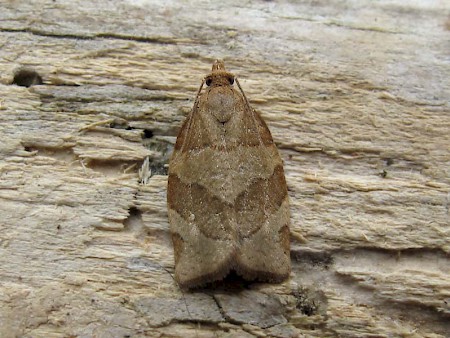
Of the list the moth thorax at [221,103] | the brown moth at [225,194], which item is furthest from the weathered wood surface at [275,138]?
the moth thorax at [221,103]

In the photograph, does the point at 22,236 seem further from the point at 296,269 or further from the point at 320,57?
the point at 320,57

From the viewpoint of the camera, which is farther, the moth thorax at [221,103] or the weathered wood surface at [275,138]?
the moth thorax at [221,103]

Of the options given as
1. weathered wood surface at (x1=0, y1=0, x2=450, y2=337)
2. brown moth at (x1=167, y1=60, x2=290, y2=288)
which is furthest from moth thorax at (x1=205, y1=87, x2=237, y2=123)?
weathered wood surface at (x1=0, y1=0, x2=450, y2=337)

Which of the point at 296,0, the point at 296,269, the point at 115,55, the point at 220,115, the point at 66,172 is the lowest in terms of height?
the point at 296,269

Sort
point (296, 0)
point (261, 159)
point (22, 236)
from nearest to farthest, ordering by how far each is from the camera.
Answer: point (22, 236), point (261, 159), point (296, 0)

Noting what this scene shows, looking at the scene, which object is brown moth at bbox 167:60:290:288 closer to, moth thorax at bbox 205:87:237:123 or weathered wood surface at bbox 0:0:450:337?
moth thorax at bbox 205:87:237:123

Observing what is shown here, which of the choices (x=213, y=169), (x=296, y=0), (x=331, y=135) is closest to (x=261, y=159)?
(x=213, y=169)

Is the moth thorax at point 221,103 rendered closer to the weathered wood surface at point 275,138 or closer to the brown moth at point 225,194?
the brown moth at point 225,194
